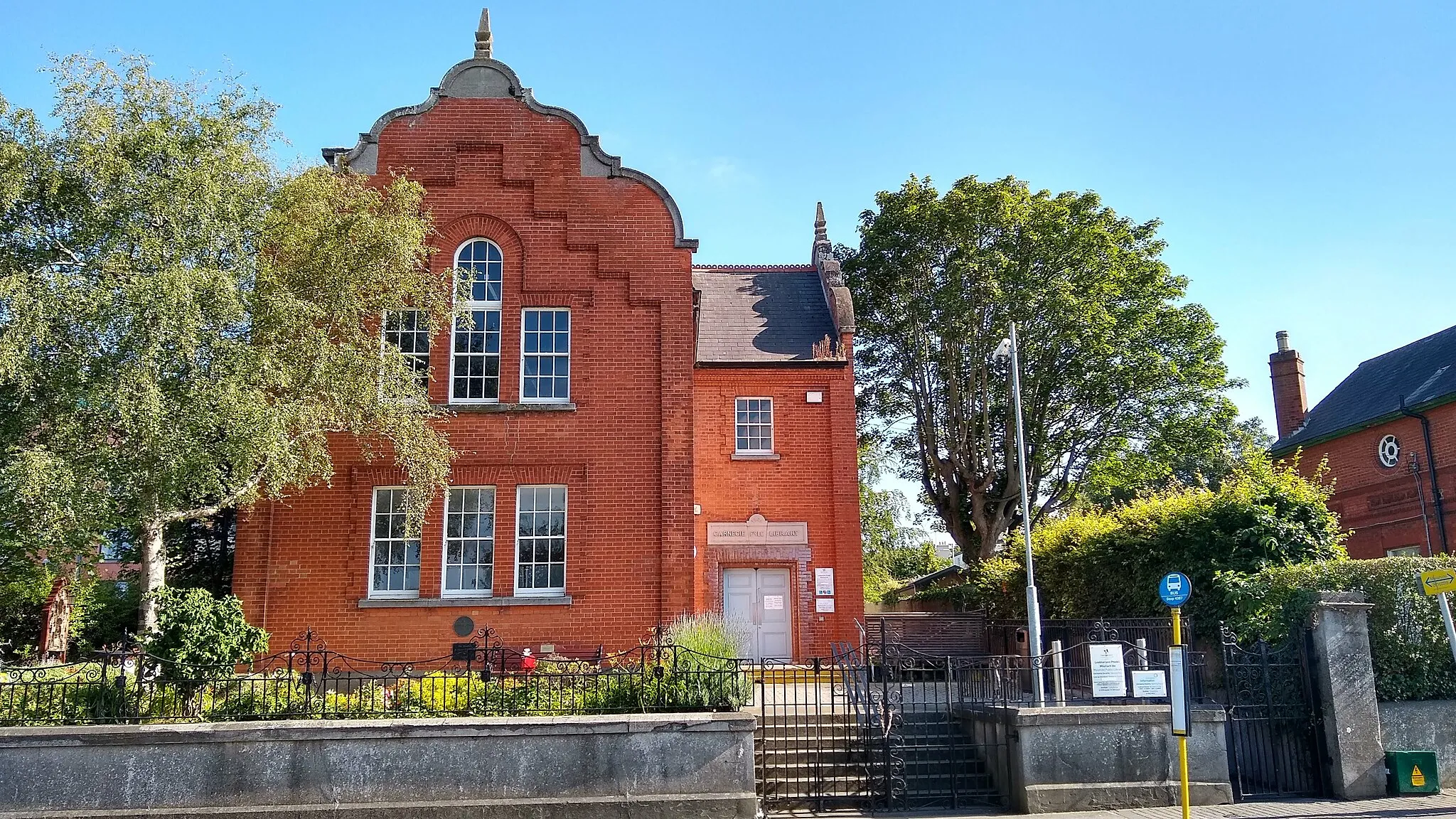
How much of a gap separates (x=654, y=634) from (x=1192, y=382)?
1986cm

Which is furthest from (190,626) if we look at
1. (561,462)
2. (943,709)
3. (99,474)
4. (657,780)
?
(943,709)

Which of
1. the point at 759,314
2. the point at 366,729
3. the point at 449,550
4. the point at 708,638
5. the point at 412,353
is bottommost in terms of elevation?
the point at 366,729

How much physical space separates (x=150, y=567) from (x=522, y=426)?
5855 mm

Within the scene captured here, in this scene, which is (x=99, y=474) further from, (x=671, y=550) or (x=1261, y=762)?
(x=1261, y=762)

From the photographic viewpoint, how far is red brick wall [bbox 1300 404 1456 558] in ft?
90.2

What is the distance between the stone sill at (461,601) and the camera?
16.4m

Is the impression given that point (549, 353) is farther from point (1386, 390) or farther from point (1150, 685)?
point (1386, 390)

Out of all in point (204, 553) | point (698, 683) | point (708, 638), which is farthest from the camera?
point (204, 553)

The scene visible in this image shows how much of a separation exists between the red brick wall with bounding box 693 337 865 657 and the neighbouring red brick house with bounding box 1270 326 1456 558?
44.9 feet

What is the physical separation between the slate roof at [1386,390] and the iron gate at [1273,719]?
19.5 metres

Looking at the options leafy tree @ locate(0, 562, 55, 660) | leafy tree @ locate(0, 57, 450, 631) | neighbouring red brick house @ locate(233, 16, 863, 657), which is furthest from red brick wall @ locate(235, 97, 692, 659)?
leafy tree @ locate(0, 562, 55, 660)

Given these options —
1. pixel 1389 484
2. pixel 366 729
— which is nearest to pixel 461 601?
pixel 366 729

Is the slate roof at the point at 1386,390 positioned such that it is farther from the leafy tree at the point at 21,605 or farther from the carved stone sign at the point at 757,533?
the leafy tree at the point at 21,605

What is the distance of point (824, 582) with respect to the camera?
21500mm
